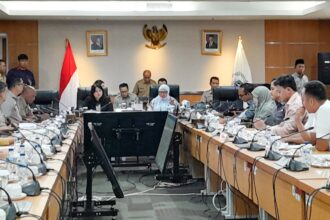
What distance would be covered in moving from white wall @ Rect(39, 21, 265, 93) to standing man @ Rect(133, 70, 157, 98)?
1.41 ft

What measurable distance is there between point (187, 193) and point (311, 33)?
635 cm

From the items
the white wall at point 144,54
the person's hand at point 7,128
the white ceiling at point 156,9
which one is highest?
the white ceiling at point 156,9

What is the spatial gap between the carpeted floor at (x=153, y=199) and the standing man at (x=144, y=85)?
347cm

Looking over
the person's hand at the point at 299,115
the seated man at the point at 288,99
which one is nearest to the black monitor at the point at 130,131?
the seated man at the point at 288,99

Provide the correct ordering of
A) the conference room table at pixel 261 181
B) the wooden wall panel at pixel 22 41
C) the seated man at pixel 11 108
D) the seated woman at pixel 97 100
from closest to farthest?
the conference room table at pixel 261 181 → the seated man at pixel 11 108 → the seated woman at pixel 97 100 → the wooden wall panel at pixel 22 41

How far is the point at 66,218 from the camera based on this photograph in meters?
4.39

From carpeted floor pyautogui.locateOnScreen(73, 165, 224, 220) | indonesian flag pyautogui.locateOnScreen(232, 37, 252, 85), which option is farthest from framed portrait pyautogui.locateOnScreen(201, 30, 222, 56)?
carpeted floor pyautogui.locateOnScreen(73, 165, 224, 220)

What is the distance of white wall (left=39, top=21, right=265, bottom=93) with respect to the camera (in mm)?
10219

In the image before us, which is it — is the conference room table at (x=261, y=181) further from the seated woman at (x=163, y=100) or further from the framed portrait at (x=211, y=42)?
the framed portrait at (x=211, y=42)

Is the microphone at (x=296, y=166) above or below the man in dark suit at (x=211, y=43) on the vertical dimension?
below

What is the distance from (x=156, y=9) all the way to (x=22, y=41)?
281 centimetres

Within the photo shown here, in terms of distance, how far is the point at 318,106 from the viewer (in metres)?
3.81

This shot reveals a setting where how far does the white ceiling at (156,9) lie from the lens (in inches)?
368

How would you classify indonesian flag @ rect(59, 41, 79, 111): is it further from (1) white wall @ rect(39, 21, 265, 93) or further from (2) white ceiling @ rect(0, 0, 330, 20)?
(2) white ceiling @ rect(0, 0, 330, 20)
